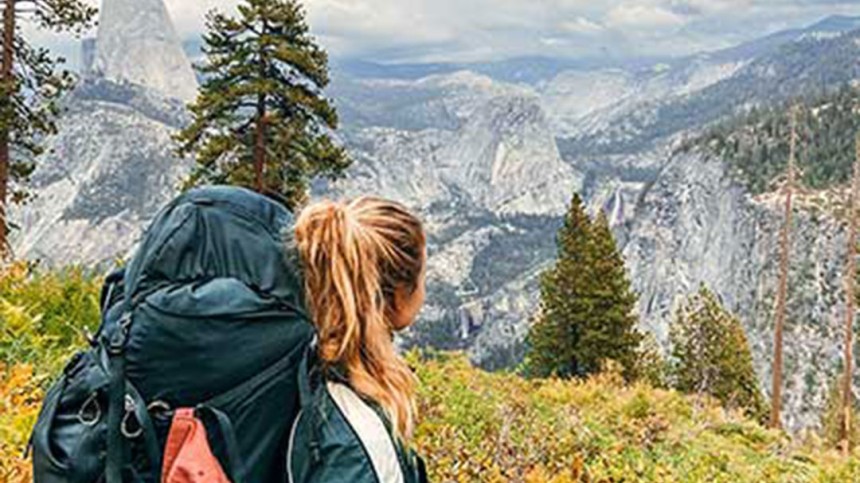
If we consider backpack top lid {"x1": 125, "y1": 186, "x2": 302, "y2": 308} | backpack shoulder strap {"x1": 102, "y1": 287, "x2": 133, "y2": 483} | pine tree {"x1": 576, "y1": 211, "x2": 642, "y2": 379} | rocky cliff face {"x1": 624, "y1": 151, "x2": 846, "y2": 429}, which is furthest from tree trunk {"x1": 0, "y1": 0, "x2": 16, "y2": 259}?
rocky cliff face {"x1": 624, "y1": 151, "x2": 846, "y2": 429}

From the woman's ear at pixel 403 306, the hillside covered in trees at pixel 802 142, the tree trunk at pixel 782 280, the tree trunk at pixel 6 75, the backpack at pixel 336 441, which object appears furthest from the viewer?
the hillside covered in trees at pixel 802 142

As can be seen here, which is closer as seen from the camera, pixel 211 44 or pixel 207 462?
pixel 207 462

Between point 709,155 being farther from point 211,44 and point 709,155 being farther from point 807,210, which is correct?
point 211,44

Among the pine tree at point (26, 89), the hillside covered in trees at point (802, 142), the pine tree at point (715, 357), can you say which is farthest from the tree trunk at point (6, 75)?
the hillside covered in trees at point (802, 142)

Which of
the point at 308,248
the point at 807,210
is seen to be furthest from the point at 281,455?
the point at 807,210

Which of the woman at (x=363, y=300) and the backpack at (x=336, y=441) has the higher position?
the woman at (x=363, y=300)

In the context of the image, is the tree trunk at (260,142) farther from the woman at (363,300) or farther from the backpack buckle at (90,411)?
the backpack buckle at (90,411)

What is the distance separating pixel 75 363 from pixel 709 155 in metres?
159

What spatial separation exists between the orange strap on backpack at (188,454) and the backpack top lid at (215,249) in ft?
1.08

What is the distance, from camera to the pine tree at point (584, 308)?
33.8m

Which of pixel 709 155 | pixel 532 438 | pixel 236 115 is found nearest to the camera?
pixel 532 438

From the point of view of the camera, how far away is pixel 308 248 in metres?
2.43

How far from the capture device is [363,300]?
2479mm

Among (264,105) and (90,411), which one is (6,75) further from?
(90,411)
